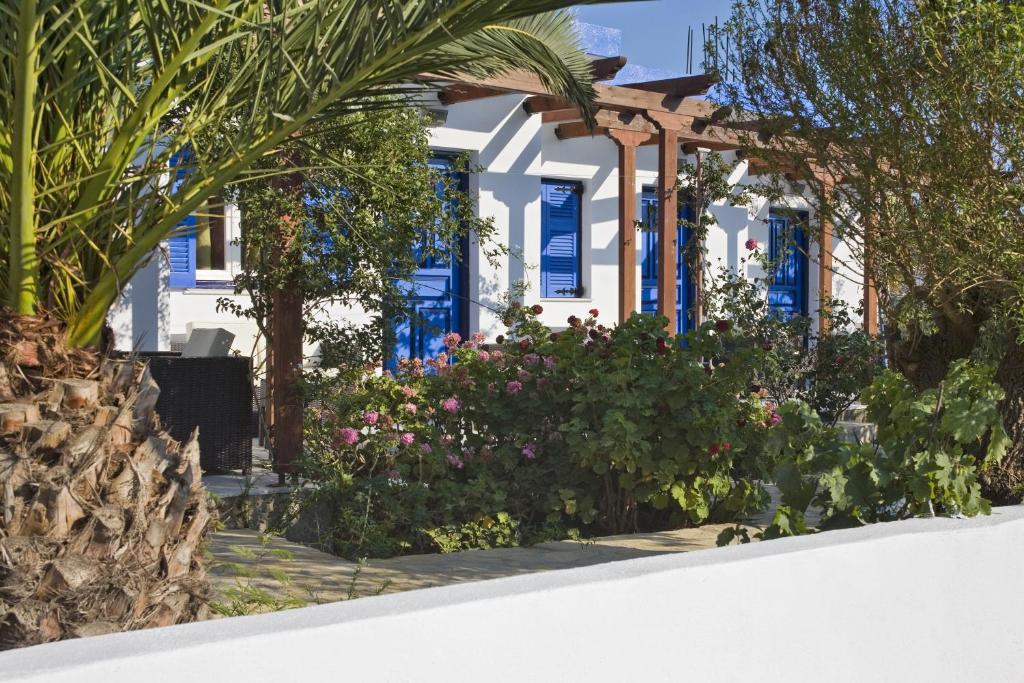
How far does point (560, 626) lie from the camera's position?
119 inches

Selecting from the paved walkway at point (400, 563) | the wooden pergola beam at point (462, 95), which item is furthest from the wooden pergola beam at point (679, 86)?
the paved walkway at point (400, 563)

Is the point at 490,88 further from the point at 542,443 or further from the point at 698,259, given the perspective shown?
the point at 542,443

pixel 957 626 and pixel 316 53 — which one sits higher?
pixel 316 53

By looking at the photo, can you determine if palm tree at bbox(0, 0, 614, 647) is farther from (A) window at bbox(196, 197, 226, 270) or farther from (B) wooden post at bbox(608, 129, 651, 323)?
(B) wooden post at bbox(608, 129, 651, 323)

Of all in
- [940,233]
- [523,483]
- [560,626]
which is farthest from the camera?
[523,483]

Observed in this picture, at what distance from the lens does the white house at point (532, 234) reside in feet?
37.1

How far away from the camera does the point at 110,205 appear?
11.7 ft

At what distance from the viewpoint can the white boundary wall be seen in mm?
2422

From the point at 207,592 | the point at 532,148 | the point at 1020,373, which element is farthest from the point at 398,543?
the point at 532,148

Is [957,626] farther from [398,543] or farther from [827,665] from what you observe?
[398,543]

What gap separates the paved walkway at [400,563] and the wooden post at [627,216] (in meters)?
6.12

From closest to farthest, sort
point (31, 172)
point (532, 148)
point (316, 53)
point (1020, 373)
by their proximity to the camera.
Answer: point (31, 172)
point (316, 53)
point (1020, 373)
point (532, 148)

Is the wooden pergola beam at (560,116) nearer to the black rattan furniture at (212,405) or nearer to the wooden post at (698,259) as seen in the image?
the wooden post at (698,259)

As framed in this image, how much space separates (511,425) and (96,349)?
149 inches
